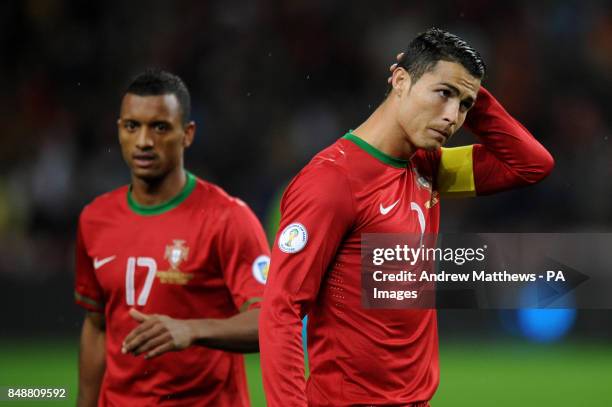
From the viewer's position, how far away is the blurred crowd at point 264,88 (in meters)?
11.1

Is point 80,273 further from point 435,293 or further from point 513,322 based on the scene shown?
point 513,322

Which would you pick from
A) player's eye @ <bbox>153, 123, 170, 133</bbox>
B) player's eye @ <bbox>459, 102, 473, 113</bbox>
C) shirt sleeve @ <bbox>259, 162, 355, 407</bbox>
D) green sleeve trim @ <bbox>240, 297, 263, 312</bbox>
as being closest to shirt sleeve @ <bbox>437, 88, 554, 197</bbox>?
player's eye @ <bbox>459, 102, 473, 113</bbox>

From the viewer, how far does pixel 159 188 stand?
4488mm

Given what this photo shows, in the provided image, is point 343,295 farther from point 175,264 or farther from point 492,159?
point 175,264

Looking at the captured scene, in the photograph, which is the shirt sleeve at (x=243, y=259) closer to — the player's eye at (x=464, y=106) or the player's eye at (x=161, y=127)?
the player's eye at (x=161, y=127)

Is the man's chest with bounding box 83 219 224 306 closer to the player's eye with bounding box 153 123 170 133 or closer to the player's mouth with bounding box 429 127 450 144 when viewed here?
the player's eye with bounding box 153 123 170 133

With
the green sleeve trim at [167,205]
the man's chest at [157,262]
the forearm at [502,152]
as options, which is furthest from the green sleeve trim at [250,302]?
the forearm at [502,152]

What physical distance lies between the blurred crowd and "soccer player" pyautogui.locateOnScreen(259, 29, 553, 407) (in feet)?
23.7

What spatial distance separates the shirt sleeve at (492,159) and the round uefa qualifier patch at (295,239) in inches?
31.5

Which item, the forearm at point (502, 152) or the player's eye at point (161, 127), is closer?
the forearm at point (502, 152)

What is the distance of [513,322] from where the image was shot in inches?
411

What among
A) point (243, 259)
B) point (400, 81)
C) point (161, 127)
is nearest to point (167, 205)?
point (161, 127)

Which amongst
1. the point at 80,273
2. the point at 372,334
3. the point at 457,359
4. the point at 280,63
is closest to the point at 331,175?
the point at 372,334

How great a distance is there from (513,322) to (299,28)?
16.7 feet
